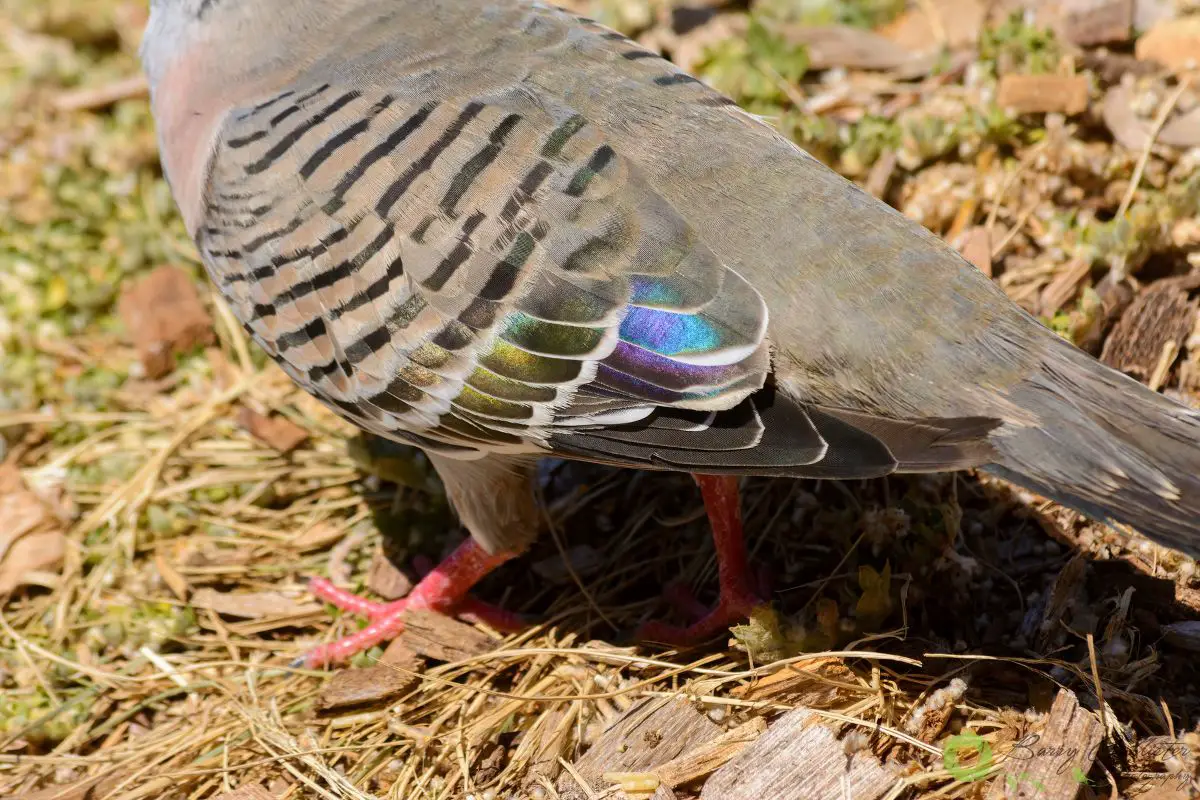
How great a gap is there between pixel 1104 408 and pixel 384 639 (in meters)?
2.52

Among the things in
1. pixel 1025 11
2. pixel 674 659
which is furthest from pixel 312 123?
pixel 1025 11

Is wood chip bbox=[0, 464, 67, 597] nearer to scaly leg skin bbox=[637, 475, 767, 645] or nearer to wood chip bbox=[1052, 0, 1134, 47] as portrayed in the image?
scaly leg skin bbox=[637, 475, 767, 645]

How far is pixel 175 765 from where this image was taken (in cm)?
370

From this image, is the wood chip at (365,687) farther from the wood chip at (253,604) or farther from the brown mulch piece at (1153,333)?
the brown mulch piece at (1153,333)

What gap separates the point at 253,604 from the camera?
14.1 feet

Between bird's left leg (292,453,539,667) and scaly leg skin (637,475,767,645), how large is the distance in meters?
0.57

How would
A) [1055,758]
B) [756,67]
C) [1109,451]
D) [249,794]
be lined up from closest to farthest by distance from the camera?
[1109,451]
[1055,758]
[249,794]
[756,67]


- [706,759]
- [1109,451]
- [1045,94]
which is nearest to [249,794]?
[706,759]

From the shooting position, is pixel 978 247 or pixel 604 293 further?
pixel 978 247

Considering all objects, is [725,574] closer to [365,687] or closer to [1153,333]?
[365,687]

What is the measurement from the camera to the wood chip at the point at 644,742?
3.29 metres

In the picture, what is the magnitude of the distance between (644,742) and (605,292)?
1312 mm

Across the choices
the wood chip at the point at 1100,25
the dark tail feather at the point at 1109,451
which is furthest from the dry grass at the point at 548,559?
the dark tail feather at the point at 1109,451

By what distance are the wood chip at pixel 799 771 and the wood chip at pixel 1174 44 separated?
10.8 feet
